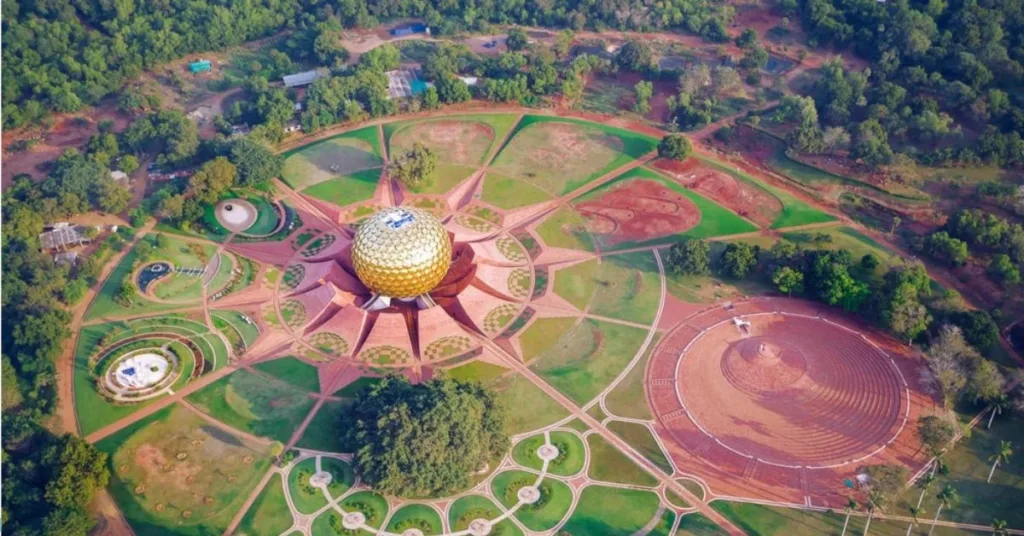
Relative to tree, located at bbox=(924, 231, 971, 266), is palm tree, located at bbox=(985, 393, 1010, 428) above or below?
below

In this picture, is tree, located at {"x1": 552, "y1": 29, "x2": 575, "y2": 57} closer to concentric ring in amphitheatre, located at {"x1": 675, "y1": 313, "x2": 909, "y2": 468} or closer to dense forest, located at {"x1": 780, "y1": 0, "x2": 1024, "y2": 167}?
dense forest, located at {"x1": 780, "y1": 0, "x2": 1024, "y2": 167}

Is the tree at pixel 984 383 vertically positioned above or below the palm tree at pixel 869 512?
above

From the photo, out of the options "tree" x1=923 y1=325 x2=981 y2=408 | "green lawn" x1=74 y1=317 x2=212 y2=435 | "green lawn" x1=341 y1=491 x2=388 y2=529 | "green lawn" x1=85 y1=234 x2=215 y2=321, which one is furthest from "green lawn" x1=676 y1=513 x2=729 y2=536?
"green lawn" x1=85 y1=234 x2=215 y2=321

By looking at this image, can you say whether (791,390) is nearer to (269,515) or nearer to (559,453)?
(559,453)

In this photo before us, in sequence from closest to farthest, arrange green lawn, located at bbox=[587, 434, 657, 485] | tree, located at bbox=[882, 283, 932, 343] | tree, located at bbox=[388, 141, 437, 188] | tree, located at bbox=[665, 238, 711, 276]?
green lawn, located at bbox=[587, 434, 657, 485] < tree, located at bbox=[882, 283, 932, 343] < tree, located at bbox=[665, 238, 711, 276] < tree, located at bbox=[388, 141, 437, 188]

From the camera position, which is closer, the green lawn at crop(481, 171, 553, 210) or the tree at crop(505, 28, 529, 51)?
the green lawn at crop(481, 171, 553, 210)

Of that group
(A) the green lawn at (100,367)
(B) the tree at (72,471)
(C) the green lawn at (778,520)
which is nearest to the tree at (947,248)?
(C) the green lawn at (778,520)

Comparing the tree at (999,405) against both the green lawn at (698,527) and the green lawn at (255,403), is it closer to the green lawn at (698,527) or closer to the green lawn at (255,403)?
the green lawn at (698,527)

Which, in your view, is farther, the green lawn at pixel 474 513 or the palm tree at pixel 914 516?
the green lawn at pixel 474 513
